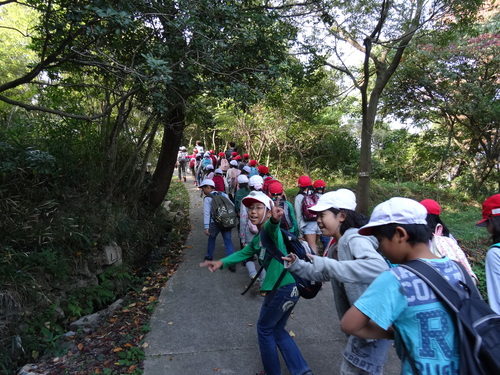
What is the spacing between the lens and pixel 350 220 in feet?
7.61

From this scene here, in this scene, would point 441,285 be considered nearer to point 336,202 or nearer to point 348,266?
point 348,266

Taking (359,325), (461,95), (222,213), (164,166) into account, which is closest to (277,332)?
(359,325)

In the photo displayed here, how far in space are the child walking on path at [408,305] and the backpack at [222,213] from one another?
4.11 metres

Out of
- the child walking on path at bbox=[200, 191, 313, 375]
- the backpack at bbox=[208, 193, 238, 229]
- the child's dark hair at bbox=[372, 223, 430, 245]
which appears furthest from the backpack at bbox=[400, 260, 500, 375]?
the backpack at bbox=[208, 193, 238, 229]

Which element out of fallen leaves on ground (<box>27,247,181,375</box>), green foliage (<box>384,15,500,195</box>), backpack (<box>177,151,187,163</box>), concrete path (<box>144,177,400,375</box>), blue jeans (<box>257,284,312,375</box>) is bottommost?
fallen leaves on ground (<box>27,247,181,375</box>)

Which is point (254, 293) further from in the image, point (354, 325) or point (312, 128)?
point (312, 128)

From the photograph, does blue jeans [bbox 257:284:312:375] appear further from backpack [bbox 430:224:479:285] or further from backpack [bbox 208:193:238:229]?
backpack [bbox 208:193:238:229]

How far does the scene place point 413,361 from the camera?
1.35 meters

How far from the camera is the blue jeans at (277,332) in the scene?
104 inches

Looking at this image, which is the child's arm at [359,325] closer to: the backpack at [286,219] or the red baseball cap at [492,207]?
the red baseball cap at [492,207]

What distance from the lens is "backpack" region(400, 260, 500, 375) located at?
115cm

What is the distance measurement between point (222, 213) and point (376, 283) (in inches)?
167

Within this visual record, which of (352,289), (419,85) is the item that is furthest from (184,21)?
(419,85)

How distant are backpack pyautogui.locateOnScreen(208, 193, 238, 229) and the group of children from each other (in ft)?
8.61
